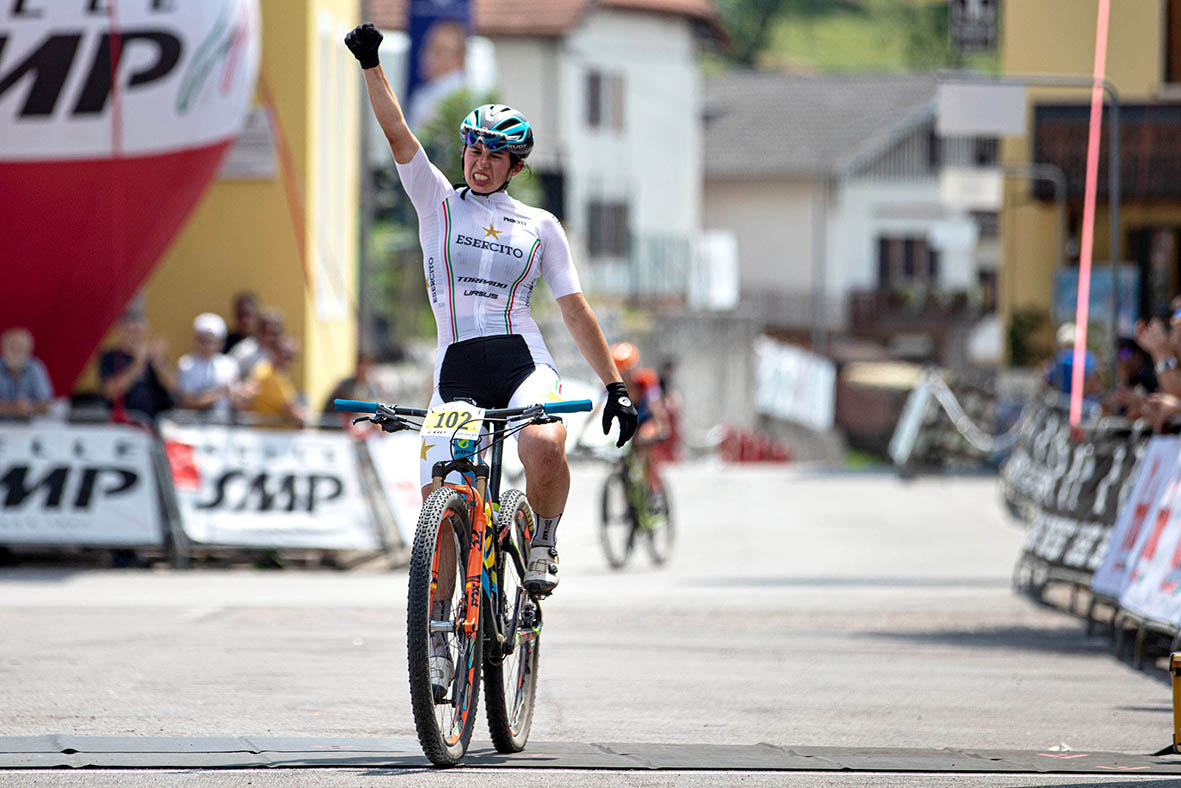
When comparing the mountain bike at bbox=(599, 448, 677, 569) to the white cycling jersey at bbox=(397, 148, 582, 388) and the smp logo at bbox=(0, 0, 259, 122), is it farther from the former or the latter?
the white cycling jersey at bbox=(397, 148, 582, 388)

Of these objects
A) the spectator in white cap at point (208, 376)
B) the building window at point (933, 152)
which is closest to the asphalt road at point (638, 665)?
the spectator in white cap at point (208, 376)

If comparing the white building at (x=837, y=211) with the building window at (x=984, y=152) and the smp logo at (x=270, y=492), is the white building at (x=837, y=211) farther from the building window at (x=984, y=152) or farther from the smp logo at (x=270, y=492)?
the smp logo at (x=270, y=492)

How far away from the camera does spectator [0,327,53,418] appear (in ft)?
46.4

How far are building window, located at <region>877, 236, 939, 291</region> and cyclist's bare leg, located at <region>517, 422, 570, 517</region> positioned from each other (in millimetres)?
56445

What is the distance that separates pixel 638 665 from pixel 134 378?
7046 mm

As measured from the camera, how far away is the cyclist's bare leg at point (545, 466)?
6.59m

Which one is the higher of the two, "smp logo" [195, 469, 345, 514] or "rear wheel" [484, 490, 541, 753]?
"rear wheel" [484, 490, 541, 753]

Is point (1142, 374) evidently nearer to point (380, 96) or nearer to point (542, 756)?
point (542, 756)

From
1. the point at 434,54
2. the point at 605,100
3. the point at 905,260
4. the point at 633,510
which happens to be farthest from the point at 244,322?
the point at 905,260

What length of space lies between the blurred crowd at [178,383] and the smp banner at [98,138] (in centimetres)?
131

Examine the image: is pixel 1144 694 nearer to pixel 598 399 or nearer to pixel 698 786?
pixel 698 786

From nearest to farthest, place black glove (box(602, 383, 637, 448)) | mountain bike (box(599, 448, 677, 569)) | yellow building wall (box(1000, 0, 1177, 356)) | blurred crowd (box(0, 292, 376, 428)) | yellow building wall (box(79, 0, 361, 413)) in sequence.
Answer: black glove (box(602, 383, 637, 448)) < blurred crowd (box(0, 292, 376, 428)) < mountain bike (box(599, 448, 677, 569)) < yellow building wall (box(1000, 0, 1177, 356)) < yellow building wall (box(79, 0, 361, 413))

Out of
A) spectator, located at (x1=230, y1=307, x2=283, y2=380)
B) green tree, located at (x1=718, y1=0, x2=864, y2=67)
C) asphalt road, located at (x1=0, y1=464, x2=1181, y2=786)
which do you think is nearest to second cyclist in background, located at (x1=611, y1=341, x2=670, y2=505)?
asphalt road, located at (x1=0, y1=464, x2=1181, y2=786)

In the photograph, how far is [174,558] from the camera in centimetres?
1409
